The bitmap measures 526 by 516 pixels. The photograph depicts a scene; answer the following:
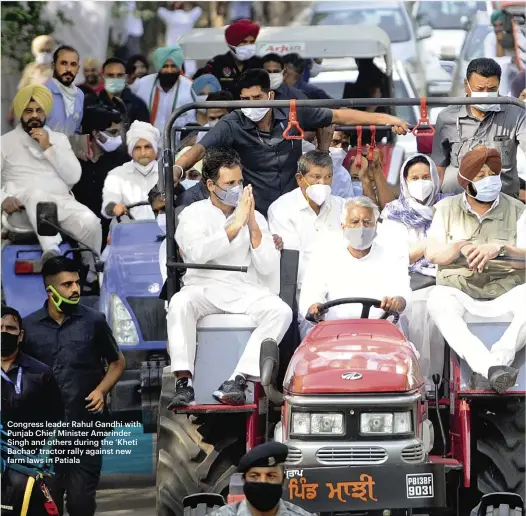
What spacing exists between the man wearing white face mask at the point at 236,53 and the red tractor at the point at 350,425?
16.9ft

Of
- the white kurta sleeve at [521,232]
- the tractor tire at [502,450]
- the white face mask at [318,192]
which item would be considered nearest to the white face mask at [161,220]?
the white face mask at [318,192]

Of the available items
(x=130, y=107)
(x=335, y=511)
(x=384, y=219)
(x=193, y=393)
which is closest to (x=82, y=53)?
(x=130, y=107)

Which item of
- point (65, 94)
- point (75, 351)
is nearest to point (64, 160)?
point (65, 94)

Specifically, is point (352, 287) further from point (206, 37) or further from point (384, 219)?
point (206, 37)

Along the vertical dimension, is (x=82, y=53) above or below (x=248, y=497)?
above

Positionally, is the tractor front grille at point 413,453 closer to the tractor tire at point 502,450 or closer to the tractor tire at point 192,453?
the tractor tire at point 502,450

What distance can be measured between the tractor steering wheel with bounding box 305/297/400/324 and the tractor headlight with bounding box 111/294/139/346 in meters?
3.29

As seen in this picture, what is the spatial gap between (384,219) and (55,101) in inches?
191

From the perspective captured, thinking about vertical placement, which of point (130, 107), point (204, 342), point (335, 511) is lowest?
point (335, 511)

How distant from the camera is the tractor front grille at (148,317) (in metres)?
12.9

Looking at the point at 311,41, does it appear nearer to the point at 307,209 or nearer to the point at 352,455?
the point at 307,209

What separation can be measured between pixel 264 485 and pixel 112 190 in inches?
261

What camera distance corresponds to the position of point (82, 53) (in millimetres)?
16438

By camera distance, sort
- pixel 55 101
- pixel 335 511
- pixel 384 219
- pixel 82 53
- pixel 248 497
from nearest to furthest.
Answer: pixel 248 497 < pixel 335 511 < pixel 384 219 < pixel 55 101 < pixel 82 53
